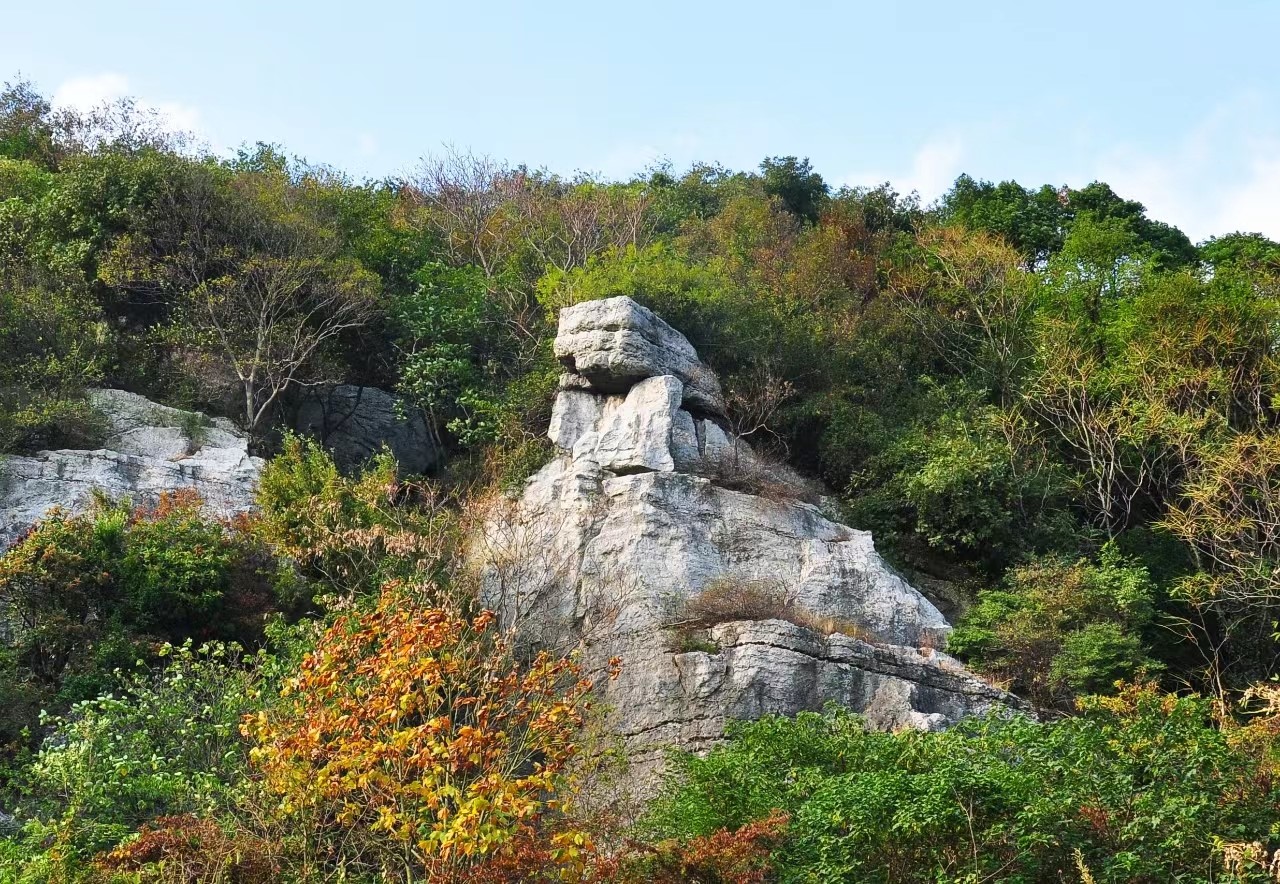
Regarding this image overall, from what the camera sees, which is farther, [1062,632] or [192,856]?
[1062,632]

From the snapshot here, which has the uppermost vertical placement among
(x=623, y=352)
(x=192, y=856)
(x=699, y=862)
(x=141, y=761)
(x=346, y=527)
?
(x=623, y=352)

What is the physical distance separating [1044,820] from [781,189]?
1090 inches

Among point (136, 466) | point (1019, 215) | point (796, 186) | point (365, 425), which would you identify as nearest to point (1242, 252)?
point (1019, 215)

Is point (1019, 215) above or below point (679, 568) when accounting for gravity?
above

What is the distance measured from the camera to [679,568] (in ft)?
62.6

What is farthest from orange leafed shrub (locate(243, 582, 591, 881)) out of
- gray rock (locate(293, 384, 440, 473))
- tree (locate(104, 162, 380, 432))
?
gray rock (locate(293, 384, 440, 473))

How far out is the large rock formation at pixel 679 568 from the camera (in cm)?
1708

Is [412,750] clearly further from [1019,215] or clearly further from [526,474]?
[1019,215]

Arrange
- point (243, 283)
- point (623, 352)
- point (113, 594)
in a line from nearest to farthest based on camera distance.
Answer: point (113, 594) → point (623, 352) → point (243, 283)

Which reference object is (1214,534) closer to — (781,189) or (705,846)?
(705,846)

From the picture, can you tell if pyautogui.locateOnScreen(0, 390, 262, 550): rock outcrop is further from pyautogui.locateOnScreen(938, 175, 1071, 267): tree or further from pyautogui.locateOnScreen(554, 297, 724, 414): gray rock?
pyautogui.locateOnScreen(938, 175, 1071, 267): tree

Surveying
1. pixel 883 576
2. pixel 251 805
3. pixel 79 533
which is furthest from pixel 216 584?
pixel 883 576

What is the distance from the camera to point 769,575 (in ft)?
64.1

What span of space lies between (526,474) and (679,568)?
156 inches
